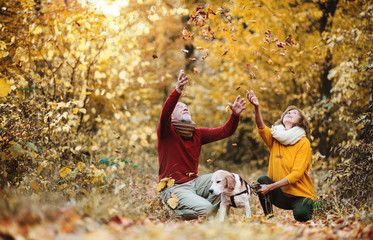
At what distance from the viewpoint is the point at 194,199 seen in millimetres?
3992

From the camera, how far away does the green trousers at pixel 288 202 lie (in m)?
4.18

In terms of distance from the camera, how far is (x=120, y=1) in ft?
17.7

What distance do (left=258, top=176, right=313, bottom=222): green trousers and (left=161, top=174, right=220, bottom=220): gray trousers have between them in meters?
0.68

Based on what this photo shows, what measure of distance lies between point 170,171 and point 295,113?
1.81 meters

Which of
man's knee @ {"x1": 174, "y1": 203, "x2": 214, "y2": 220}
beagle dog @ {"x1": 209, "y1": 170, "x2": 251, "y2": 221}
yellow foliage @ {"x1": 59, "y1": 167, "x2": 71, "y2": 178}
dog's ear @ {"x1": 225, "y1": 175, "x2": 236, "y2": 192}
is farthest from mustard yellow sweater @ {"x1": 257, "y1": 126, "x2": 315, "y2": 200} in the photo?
yellow foliage @ {"x1": 59, "y1": 167, "x2": 71, "y2": 178}

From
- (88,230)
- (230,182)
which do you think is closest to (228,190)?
(230,182)

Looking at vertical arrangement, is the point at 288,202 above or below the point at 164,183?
below

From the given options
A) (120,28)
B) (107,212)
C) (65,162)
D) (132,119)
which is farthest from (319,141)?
(107,212)

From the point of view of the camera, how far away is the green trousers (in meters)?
4.18

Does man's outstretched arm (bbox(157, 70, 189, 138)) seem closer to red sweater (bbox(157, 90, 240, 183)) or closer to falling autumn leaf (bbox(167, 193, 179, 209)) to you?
red sweater (bbox(157, 90, 240, 183))

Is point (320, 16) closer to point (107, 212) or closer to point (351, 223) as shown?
point (351, 223)

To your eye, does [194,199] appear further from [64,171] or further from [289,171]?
[64,171]

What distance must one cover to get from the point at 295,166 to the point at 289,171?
152 mm

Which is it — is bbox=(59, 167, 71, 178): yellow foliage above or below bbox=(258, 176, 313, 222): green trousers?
above
